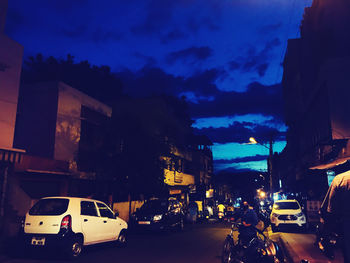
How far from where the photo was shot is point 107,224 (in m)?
11.5

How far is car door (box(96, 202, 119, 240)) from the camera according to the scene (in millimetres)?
11250

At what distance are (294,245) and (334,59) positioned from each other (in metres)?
10.9

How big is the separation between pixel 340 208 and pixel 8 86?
14.0m

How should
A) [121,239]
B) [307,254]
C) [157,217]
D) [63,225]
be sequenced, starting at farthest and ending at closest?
[157,217]
[121,239]
[307,254]
[63,225]

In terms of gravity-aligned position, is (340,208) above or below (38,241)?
above

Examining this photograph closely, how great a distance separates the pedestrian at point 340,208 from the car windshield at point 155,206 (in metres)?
14.4

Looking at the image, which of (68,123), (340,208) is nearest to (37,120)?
(68,123)

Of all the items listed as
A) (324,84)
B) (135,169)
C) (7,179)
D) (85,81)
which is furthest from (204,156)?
(7,179)

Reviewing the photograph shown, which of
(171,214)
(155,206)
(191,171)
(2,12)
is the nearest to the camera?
(2,12)

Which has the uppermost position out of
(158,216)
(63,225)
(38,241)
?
(63,225)

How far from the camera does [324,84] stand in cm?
1822

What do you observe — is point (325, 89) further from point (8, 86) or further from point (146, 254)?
point (8, 86)

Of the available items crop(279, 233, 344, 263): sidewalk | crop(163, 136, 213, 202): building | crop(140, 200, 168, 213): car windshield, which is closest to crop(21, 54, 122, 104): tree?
crop(163, 136, 213, 202): building

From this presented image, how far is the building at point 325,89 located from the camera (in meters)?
16.8
